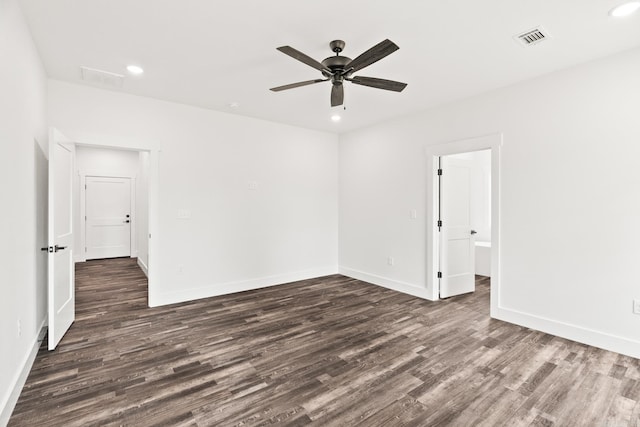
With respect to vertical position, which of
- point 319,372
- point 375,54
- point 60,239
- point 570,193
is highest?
point 375,54

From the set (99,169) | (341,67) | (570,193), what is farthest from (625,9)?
(99,169)

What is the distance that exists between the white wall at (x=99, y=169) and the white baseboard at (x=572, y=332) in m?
7.19

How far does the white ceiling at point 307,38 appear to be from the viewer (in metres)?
2.25

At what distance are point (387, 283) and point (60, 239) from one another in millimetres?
4275

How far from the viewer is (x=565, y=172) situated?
10.5 ft

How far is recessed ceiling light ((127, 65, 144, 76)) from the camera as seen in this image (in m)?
3.21

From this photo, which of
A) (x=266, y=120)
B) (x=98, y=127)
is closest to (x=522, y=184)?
(x=266, y=120)

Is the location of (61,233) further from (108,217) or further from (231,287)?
(108,217)

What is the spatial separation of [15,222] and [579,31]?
14.7ft

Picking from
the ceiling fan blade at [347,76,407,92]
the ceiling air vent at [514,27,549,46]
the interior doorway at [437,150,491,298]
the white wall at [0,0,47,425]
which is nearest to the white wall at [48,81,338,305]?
the white wall at [0,0,47,425]

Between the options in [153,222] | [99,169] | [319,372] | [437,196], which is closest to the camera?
[319,372]

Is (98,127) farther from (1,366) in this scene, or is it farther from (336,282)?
(336,282)

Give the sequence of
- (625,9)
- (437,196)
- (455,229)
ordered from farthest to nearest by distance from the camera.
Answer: (455,229) < (437,196) < (625,9)

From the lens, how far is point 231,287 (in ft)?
15.9
